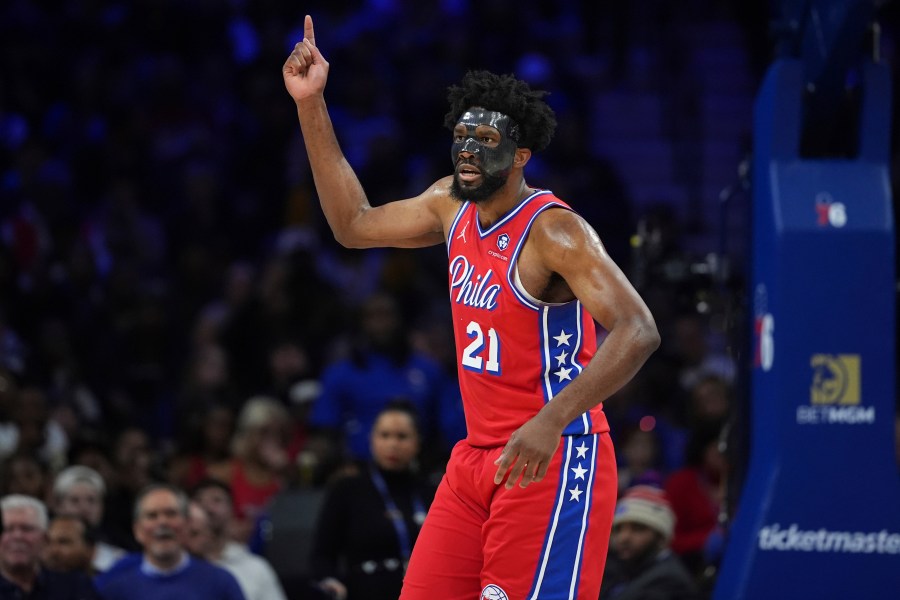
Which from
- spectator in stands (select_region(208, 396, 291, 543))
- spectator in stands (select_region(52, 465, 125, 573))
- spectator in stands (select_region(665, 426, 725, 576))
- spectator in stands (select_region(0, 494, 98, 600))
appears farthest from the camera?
spectator in stands (select_region(208, 396, 291, 543))

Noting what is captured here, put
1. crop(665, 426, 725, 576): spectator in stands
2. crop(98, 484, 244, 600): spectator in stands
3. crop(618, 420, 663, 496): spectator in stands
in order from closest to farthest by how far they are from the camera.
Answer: crop(98, 484, 244, 600): spectator in stands < crop(665, 426, 725, 576): spectator in stands < crop(618, 420, 663, 496): spectator in stands

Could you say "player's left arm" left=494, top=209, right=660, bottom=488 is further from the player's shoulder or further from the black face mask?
the player's shoulder

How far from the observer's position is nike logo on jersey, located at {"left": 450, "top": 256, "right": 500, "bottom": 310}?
4922 mm

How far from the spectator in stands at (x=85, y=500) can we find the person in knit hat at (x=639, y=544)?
8.81ft

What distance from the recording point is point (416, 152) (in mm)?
13562

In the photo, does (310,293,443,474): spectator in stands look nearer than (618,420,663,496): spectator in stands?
No

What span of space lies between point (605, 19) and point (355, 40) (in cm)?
234

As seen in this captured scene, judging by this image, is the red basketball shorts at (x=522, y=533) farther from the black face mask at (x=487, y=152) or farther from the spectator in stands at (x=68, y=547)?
the spectator in stands at (x=68, y=547)

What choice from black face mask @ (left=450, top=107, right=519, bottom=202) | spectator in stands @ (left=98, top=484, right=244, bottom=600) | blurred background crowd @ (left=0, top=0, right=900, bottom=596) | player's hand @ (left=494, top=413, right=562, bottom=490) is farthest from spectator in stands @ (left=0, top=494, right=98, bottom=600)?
player's hand @ (left=494, top=413, right=562, bottom=490)

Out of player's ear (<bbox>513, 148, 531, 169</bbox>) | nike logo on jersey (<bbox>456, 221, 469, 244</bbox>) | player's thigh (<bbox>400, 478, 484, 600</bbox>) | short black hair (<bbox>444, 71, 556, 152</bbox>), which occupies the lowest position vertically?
player's thigh (<bbox>400, 478, 484, 600</bbox>)

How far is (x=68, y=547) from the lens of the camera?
771 centimetres

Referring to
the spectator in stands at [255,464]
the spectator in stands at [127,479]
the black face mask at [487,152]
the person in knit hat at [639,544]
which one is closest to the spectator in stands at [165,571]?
the spectator in stands at [127,479]

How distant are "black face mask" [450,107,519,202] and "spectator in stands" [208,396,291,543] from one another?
4971 mm

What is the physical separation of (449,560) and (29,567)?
10.5 ft
